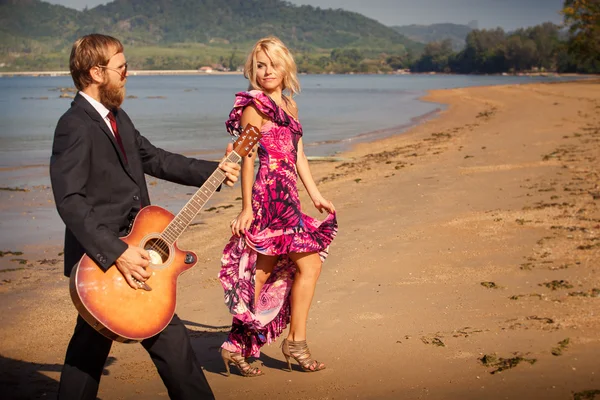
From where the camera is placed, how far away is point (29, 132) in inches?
1237

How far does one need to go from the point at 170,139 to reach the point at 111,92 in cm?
2384

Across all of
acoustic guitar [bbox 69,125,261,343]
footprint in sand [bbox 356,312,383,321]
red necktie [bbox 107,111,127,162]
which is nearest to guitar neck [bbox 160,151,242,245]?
acoustic guitar [bbox 69,125,261,343]

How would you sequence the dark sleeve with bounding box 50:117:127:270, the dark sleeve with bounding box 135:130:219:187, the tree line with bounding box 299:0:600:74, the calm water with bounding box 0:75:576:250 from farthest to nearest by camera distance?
the tree line with bounding box 299:0:600:74
the calm water with bounding box 0:75:576:250
the dark sleeve with bounding box 135:130:219:187
the dark sleeve with bounding box 50:117:127:270

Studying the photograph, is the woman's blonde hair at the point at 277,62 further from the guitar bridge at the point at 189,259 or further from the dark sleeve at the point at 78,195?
the dark sleeve at the point at 78,195

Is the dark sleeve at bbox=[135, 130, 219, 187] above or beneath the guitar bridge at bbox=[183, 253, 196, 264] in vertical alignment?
above

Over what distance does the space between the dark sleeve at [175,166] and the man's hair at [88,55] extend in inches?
18.4

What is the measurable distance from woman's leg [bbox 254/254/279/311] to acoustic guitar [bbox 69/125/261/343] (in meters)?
1.02

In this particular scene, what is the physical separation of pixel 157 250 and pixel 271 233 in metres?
1.03

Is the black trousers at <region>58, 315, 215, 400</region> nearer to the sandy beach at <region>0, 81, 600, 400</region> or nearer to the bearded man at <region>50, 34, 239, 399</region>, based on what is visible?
the bearded man at <region>50, 34, 239, 399</region>

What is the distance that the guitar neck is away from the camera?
145 inches

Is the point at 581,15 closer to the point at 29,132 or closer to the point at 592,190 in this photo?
the point at 29,132

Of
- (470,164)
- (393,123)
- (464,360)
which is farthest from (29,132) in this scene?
(464,360)

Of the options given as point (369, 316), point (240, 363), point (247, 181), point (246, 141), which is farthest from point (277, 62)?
point (369, 316)

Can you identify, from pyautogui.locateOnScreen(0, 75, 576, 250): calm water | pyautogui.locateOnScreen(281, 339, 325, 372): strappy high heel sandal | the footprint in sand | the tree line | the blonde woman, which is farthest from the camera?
the tree line
